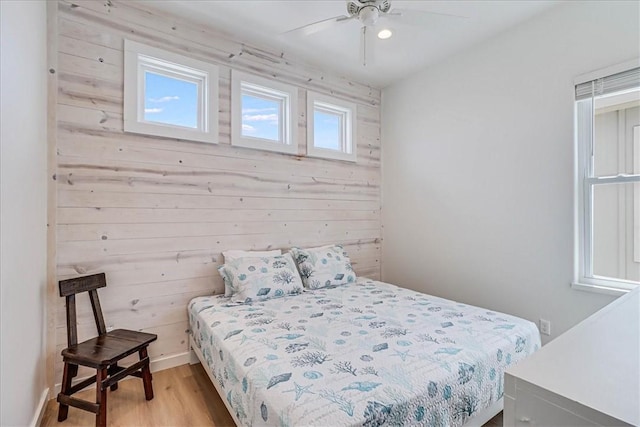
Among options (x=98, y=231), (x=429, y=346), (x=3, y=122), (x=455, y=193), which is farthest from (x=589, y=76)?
(x=98, y=231)

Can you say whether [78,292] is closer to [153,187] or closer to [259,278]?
[153,187]

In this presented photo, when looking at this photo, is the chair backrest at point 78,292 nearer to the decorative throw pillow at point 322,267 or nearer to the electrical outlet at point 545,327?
the decorative throw pillow at point 322,267

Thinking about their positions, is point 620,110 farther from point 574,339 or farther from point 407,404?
point 407,404

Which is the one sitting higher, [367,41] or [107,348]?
[367,41]

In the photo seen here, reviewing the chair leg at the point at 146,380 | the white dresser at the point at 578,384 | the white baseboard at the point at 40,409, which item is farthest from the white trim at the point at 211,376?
the white dresser at the point at 578,384

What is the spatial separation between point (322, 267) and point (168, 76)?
7.11 ft

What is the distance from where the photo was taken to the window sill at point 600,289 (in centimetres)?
213

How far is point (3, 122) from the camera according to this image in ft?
4.43

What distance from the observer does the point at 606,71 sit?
7.20 feet

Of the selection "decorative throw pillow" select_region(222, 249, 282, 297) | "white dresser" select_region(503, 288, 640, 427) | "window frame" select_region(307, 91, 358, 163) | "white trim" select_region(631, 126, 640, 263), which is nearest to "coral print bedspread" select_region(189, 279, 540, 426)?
"decorative throw pillow" select_region(222, 249, 282, 297)

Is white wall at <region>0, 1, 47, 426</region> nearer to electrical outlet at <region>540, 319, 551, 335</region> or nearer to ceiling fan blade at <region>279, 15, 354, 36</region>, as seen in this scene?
ceiling fan blade at <region>279, 15, 354, 36</region>

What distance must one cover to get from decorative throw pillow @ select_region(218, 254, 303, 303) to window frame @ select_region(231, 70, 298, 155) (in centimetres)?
109

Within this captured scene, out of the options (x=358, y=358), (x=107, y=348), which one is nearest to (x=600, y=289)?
(x=358, y=358)

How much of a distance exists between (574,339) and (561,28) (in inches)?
105
